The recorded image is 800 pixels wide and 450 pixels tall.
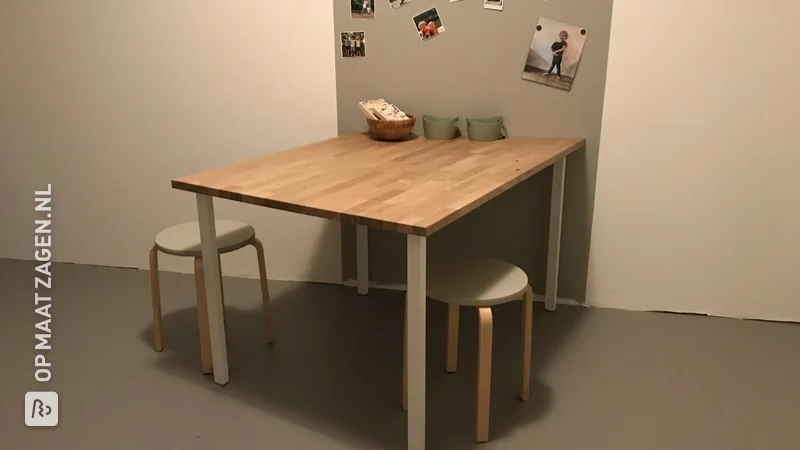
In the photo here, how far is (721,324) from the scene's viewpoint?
2457mm

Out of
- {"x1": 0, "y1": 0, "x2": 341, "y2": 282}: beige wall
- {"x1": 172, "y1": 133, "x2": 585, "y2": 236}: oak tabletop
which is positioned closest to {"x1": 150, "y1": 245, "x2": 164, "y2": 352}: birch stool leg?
{"x1": 172, "y1": 133, "x2": 585, "y2": 236}: oak tabletop

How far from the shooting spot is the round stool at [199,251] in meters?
2.07

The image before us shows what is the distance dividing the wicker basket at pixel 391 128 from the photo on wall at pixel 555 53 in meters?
0.46

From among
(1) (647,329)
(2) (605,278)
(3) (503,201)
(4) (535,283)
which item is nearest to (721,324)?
(1) (647,329)

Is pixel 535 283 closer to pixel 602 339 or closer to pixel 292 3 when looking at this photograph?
pixel 602 339

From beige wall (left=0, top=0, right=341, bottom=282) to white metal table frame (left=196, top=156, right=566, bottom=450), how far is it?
56 cm

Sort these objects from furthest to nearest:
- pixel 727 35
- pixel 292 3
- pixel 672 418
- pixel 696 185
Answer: pixel 292 3 < pixel 696 185 < pixel 727 35 < pixel 672 418

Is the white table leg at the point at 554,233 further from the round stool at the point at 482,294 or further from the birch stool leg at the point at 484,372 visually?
the birch stool leg at the point at 484,372

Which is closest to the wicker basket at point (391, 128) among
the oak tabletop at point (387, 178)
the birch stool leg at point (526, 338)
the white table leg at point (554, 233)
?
the oak tabletop at point (387, 178)

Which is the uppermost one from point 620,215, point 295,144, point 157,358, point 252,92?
point 252,92

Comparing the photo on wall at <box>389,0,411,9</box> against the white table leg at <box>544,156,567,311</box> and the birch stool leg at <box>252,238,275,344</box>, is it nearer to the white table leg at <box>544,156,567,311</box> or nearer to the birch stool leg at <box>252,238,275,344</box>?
the white table leg at <box>544,156,567,311</box>

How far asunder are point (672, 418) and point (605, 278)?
75 centimetres

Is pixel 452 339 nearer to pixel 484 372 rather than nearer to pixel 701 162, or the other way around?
pixel 484 372

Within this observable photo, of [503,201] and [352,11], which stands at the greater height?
[352,11]
